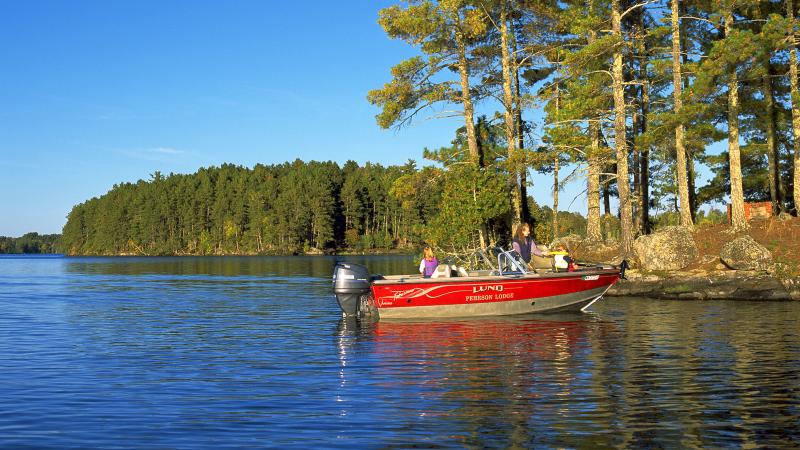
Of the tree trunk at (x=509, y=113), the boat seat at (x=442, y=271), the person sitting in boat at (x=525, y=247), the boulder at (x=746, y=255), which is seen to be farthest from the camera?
the tree trunk at (x=509, y=113)

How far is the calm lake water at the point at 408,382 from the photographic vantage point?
8781mm

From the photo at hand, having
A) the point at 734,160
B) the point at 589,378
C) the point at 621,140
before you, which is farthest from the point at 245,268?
the point at 589,378

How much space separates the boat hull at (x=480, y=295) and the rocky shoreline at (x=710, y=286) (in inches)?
297

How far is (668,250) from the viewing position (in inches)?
1202

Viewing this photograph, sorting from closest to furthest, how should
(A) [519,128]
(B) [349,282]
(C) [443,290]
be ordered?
(B) [349,282], (C) [443,290], (A) [519,128]

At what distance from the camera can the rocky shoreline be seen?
2658cm

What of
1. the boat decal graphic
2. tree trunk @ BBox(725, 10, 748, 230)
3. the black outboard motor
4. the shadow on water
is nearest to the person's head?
the boat decal graphic

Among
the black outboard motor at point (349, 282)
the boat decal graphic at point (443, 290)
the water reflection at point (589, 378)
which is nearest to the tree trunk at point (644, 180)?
the water reflection at point (589, 378)

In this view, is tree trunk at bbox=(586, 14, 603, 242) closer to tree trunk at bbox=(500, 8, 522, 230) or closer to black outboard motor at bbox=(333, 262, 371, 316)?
tree trunk at bbox=(500, 8, 522, 230)

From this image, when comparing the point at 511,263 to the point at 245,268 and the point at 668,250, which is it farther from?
the point at 245,268

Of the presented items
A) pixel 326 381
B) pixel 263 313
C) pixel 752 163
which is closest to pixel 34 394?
pixel 326 381

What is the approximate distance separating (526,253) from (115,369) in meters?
12.5

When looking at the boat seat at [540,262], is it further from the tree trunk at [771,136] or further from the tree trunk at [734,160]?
the tree trunk at [771,136]

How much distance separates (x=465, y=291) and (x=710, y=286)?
1205cm
